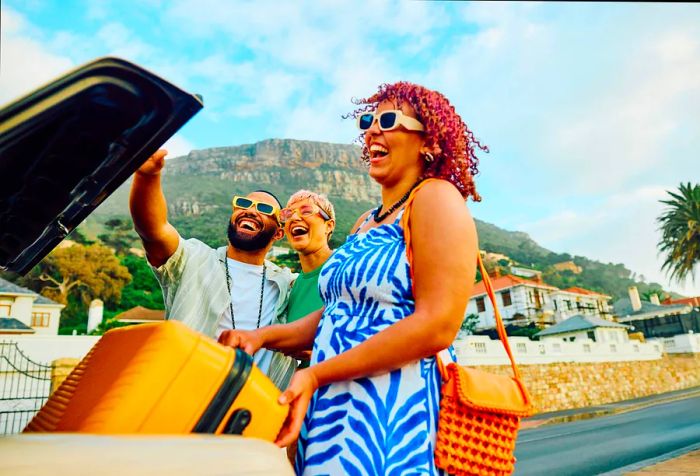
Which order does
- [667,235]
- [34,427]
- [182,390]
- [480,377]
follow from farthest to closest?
[667,235]
[480,377]
[34,427]
[182,390]

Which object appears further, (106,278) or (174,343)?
(106,278)

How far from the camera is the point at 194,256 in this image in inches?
106

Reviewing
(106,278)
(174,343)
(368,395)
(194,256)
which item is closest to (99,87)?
(174,343)

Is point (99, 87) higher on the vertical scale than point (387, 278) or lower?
higher

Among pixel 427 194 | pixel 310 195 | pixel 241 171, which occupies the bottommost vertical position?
pixel 427 194

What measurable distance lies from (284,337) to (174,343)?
87cm

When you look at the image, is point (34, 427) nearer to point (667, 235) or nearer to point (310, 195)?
point (310, 195)

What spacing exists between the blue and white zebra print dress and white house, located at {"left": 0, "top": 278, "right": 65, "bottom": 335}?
3565 centimetres

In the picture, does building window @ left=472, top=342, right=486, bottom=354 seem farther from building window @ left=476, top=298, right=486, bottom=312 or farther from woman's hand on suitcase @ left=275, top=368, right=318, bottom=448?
building window @ left=476, top=298, right=486, bottom=312

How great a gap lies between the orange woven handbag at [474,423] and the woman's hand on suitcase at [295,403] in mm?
408

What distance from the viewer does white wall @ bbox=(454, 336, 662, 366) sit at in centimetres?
2383

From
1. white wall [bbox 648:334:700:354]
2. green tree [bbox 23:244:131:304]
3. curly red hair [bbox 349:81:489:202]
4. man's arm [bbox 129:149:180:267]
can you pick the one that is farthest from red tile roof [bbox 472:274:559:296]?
curly red hair [bbox 349:81:489:202]

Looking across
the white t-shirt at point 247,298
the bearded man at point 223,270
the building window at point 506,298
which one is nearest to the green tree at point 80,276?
the building window at point 506,298

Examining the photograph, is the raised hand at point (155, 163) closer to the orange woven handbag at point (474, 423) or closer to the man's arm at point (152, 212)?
the man's arm at point (152, 212)
